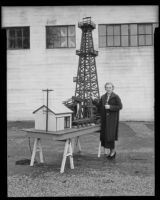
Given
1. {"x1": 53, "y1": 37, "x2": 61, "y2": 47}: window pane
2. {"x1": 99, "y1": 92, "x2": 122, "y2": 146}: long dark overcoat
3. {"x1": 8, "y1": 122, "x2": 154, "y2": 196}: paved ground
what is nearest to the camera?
{"x1": 8, "y1": 122, "x2": 154, "y2": 196}: paved ground

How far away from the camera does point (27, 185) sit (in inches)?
171

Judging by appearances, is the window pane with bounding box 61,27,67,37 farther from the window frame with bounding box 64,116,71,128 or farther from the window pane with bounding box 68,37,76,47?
the window frame with bounding box 64,116,71,128

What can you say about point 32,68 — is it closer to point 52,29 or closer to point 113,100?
point 52,29

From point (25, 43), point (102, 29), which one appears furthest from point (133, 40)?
point (25, 43)

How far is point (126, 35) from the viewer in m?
14.7

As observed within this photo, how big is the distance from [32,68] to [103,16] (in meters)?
4.93

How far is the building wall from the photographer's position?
575 inches

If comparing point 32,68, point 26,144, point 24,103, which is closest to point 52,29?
point 32,68

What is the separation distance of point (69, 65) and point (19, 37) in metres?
3.28

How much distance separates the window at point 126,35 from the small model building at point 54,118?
10236 mm

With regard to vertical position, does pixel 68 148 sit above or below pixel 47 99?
below

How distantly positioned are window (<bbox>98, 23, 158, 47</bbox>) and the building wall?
253mm

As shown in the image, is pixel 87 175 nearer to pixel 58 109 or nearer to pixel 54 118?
pixel 54 118

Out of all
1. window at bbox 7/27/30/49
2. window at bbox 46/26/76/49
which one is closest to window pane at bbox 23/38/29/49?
window at bbox 7/27/30/49
